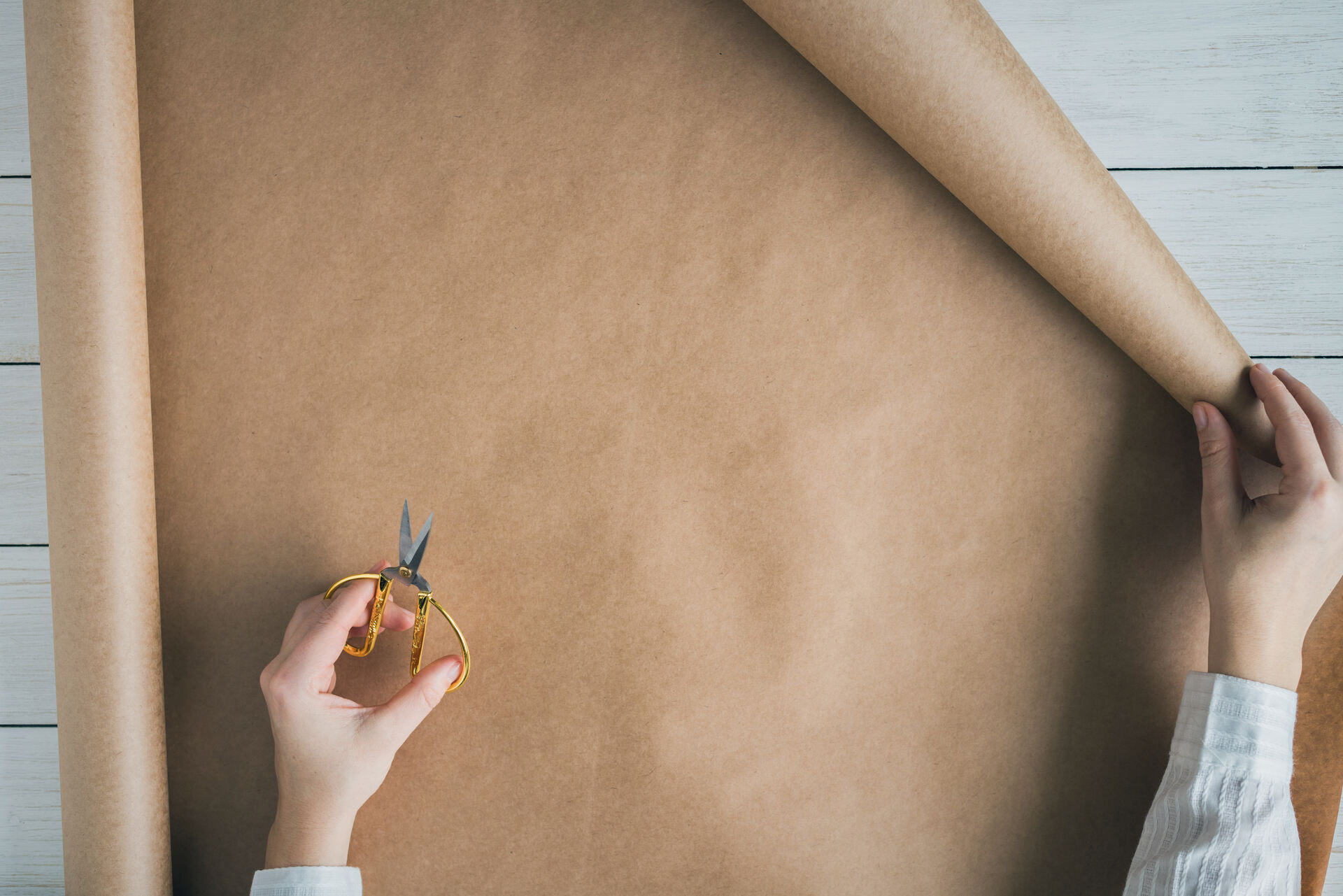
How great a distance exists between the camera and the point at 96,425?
0.56m

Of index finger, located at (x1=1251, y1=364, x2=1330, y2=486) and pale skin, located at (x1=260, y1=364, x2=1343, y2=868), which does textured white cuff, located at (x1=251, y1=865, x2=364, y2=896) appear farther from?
index finger, located at (x1=1251, y1=364, x2=1330, y2=486)

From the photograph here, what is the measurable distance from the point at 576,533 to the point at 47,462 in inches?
16.5

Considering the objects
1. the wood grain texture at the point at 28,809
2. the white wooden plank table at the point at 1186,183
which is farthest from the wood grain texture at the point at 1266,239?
the wood grain texture at the point at 28,809

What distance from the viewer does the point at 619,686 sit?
2.12 feet

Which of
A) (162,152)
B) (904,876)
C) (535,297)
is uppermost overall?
(162,152)

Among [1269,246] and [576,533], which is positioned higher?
[1269,246]

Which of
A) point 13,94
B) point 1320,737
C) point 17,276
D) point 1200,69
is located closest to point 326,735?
point 17,276

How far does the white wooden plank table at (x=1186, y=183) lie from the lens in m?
0.68

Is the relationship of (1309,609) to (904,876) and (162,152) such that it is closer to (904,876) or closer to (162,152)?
(904,876)

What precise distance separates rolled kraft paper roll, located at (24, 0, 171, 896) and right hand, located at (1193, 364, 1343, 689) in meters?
0.90

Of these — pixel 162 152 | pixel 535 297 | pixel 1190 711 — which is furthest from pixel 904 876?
pixel 162 152

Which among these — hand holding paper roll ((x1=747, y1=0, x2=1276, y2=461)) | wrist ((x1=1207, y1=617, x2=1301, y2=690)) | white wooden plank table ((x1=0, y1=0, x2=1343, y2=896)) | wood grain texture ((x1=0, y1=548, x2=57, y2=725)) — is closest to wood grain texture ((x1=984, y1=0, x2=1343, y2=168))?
white wooden plank table ((x1=0, y1=0, x2=1343, y2=896))

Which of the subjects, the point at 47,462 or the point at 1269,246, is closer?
the point at 47,462

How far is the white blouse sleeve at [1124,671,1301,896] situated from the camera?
1.88 ft
